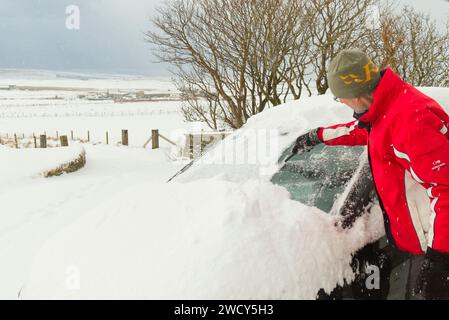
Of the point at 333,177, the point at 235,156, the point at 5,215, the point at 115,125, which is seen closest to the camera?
the point at 333,177

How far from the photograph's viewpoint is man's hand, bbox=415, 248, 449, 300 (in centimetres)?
134

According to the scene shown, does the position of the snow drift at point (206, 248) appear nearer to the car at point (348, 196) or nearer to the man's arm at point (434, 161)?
the car at point (348, 196)

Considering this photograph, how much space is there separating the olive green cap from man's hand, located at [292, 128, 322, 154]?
2.10 ft

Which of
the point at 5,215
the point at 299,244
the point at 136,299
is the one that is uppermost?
the point at 299,244

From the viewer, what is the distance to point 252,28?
9.84 m

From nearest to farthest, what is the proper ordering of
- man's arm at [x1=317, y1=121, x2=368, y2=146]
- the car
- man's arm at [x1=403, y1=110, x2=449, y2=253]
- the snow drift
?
man's arm at [x1=403, y1=110, x2=449, y2=253] < the snow drift < the car < man's arm at [x1=317, y1=121, x2=368, y2=146]

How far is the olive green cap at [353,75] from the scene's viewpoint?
1511 mm

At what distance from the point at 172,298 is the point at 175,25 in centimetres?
1033

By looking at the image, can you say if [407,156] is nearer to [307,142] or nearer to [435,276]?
[435,276]

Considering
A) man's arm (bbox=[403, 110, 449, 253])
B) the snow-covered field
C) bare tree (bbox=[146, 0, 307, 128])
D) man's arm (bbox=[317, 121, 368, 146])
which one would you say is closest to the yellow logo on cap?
man's arm (bbox=[403, 110, 449, 253])

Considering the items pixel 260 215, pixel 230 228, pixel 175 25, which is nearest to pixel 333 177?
pixel 260 215

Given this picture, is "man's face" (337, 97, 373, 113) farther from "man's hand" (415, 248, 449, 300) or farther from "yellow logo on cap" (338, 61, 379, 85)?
"man's hand" (415, 248, 449, 300)

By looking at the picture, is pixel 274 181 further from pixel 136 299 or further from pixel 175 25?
pixel 175 25

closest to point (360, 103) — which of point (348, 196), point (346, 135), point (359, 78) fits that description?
point (359, 78)
